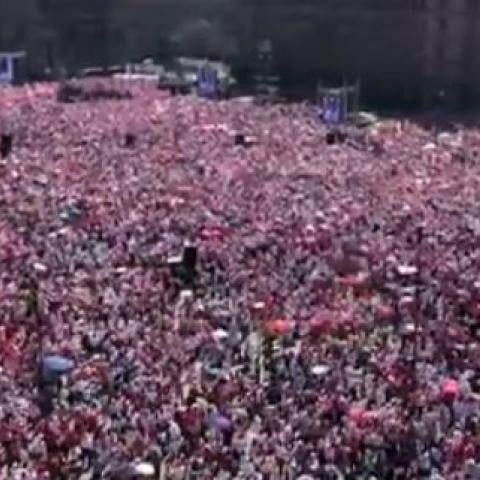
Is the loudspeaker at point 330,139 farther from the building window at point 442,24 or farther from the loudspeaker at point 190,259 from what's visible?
the building window at point 442,24

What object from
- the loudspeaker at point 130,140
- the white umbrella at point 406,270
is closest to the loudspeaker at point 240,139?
the loudspeaker at point 130,140

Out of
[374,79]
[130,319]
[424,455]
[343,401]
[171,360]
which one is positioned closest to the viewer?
[424,455]

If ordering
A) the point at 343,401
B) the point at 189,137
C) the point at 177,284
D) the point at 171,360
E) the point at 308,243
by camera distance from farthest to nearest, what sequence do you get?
1. the point at 189,137
2. the point at 308,243
3. the point at 177,284
4. the point at 171,360
5. the point at 343,401

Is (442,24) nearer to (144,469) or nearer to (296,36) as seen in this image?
(296,36)

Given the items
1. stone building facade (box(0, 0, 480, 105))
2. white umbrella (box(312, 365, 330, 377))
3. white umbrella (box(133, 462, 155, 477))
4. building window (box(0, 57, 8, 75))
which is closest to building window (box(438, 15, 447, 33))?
stone building facade (box(0, 0, 480, 105))

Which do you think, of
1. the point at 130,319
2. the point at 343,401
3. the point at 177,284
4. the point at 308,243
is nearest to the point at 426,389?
the point at 343,401

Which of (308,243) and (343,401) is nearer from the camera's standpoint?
(343,401)

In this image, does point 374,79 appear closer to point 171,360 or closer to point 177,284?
point 177,284
